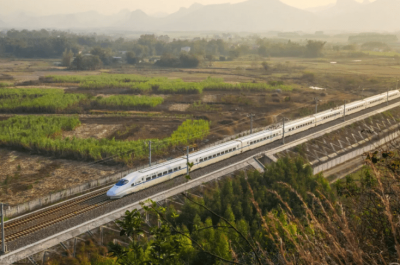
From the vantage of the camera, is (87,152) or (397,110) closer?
(87,152)

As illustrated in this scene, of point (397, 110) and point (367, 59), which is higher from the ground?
point (367, 59)

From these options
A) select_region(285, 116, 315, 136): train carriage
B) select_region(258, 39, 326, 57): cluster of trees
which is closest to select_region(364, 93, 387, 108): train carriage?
select_region(285, 116, 315, 136): train carriage

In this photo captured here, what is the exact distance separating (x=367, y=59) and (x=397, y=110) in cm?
3072

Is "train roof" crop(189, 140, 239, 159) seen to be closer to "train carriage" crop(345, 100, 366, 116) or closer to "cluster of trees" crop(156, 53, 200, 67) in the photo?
"train carriage" crop(345, 100, 366, 116)

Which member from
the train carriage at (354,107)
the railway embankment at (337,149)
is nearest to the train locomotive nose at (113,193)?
the railway embankment at (337,149)

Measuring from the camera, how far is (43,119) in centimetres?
4469

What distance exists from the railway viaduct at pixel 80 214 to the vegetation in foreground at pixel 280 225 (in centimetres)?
162

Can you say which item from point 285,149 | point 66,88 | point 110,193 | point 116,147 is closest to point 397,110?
point 285,149

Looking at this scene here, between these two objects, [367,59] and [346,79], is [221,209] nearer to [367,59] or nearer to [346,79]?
[346,79]

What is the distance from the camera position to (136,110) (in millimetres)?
53469

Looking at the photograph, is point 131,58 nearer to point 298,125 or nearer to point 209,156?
point 298,125

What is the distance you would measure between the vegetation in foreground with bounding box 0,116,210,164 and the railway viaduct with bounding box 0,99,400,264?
725 cm

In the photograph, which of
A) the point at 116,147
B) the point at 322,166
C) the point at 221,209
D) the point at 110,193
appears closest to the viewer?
the point at 221,209

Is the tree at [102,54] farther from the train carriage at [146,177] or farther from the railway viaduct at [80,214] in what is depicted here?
the train carriage at [146,177]
